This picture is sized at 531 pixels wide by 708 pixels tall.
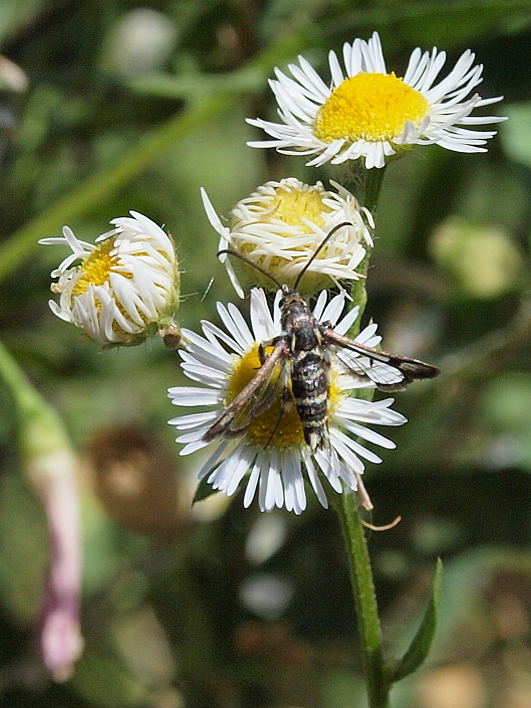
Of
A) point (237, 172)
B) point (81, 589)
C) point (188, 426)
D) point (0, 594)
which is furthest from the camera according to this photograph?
point (237, 172)

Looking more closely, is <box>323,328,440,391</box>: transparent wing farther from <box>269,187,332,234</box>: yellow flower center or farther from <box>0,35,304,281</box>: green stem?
<box>0,35,304,281</box>: green stem

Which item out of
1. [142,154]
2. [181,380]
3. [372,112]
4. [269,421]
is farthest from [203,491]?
[181,380]

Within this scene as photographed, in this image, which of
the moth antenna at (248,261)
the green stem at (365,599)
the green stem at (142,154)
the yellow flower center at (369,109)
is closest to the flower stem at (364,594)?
the green stem at (365,599)

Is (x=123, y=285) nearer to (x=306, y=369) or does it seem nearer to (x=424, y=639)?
(x=306, y=369)

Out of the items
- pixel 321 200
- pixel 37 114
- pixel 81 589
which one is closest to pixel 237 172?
pixel 37 114

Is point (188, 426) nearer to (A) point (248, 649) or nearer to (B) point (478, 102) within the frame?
(B) point (478, 102)

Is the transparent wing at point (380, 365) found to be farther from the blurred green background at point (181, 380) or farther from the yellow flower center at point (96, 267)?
the blurred green background at point (181, 380)
